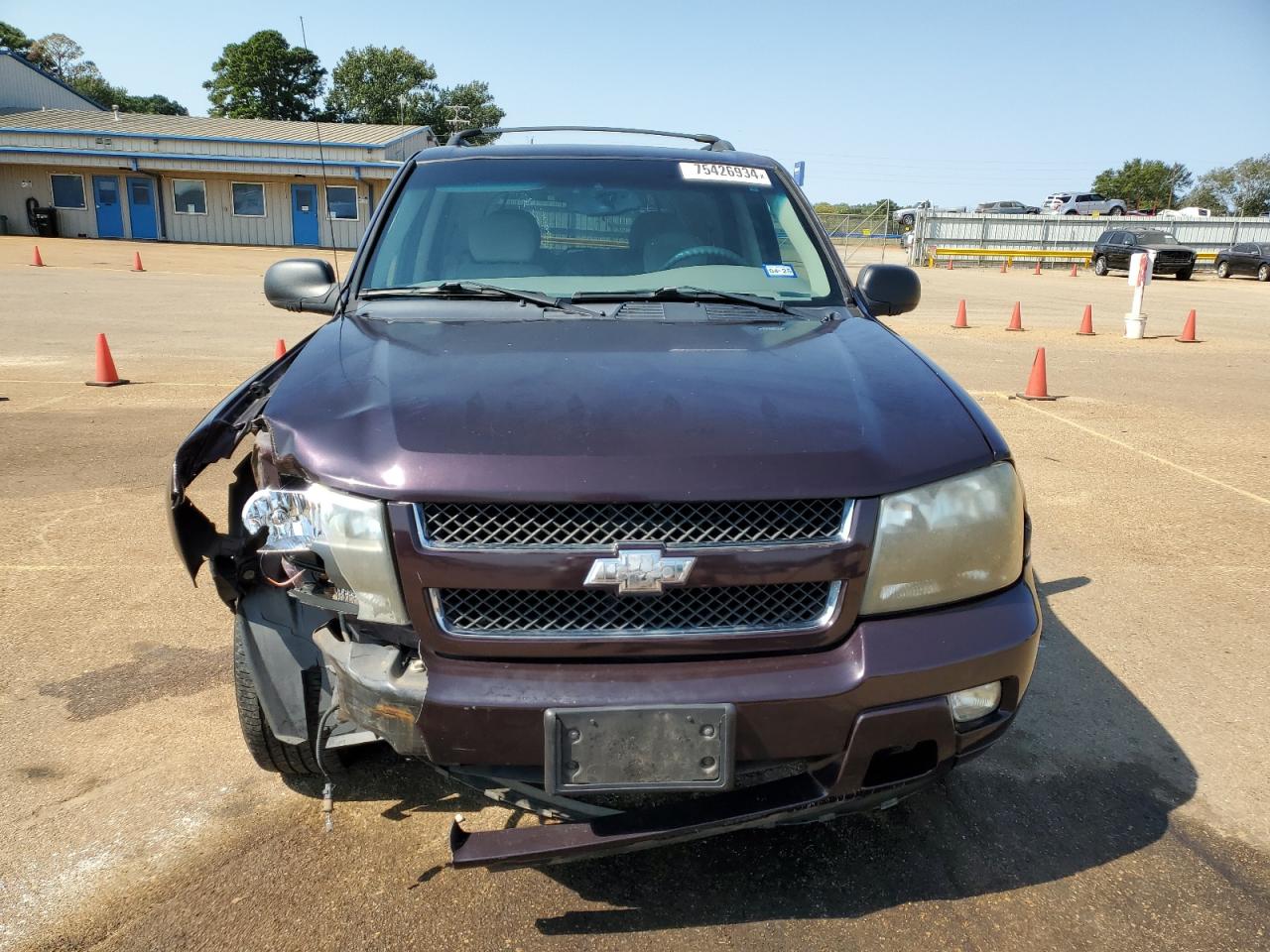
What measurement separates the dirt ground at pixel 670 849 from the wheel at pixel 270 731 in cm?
15

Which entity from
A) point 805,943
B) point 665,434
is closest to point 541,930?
point 805,943

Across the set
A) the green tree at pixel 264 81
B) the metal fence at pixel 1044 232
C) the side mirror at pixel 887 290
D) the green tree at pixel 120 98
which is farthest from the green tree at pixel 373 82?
the side mirror at pixel 887 290

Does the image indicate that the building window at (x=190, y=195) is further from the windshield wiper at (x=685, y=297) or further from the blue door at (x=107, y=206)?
the windshield wiper at (x=685, y=297)

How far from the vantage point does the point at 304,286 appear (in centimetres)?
344

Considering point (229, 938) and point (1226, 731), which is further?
point (1226, 731)

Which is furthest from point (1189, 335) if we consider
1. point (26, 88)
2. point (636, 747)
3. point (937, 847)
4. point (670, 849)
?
point (26, 88)

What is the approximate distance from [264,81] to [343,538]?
86.6 meters

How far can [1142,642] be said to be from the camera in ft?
13.2

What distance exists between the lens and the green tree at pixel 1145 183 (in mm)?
85875

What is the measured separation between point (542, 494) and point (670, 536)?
0.28 metres

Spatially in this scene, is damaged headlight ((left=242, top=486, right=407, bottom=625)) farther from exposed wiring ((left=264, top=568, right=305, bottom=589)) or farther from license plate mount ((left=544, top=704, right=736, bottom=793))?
license plate mount ((left=544, top=704, right=736, bottom=793))

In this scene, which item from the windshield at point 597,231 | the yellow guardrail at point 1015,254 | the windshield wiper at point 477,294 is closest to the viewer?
the windshield wiper at point 477,294

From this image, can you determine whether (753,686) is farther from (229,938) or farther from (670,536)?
(229,938)

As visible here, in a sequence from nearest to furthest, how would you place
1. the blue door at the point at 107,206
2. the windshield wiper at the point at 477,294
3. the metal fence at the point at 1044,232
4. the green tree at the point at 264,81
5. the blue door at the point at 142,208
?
the windshield wiper at the point at 477,294
the blue door at the point at 107,206
the blue door at the point at 142,208
the metal fence at the point at 1044,232
the green tree at the point at 264,81
